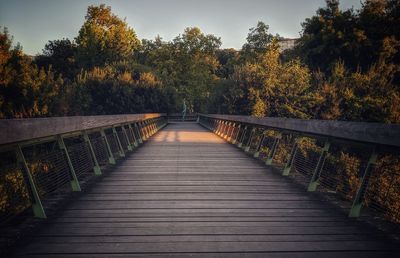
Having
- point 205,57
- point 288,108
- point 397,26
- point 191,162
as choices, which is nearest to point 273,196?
point 191,162

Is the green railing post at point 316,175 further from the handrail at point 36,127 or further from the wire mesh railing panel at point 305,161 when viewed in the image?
the handrail at point 36,127

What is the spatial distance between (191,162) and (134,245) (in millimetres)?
5132

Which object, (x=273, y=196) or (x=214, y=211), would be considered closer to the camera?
(x=214, y=211)

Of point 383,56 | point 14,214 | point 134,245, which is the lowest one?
point 14,214

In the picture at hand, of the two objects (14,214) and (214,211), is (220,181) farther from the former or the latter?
(14,214)

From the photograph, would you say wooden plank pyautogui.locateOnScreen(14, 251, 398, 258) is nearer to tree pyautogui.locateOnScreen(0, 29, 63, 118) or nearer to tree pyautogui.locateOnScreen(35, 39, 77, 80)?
tree pyautogui.locateOnScreen(0, 29, 63, 118)

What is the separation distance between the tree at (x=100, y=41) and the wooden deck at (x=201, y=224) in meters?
51.9

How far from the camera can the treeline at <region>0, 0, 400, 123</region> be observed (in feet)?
76.2

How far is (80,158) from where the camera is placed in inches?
219

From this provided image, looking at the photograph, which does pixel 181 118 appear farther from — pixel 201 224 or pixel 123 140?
pixel 201 224

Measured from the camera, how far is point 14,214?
3.45m

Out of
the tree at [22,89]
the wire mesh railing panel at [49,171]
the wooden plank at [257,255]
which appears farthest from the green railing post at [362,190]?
the tree at [22,89]

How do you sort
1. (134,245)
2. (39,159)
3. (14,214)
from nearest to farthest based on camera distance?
(134,245) < (14,214) < (39,159)

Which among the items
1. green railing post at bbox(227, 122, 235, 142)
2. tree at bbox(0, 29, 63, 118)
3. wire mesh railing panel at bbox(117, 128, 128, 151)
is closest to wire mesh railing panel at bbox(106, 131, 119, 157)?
wire mesh railing panel at bbox(117, 128, 128, 151)
